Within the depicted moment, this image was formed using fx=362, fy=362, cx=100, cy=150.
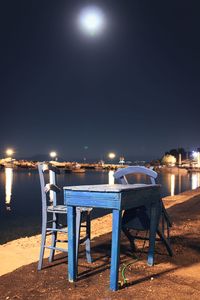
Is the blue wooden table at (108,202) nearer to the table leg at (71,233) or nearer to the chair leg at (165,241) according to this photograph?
the table leg at (71,233)

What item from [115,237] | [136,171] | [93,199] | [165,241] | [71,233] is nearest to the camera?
[115,237]

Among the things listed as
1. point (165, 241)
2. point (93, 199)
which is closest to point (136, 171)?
point (165, 241)

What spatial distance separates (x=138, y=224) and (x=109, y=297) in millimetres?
1732

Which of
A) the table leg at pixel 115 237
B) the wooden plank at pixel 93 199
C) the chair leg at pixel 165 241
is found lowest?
the chair leg at pixel 165 241

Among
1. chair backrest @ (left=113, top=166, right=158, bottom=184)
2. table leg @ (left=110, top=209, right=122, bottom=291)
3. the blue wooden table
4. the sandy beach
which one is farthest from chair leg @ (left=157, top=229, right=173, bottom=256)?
table leg @ (left=110, top=209, right=122, bottom=291)

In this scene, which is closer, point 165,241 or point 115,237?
point 115,237

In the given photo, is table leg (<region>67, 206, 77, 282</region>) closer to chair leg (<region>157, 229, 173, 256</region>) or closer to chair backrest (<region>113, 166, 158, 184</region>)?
chair backrest (<region>113, 166, 158, 184</region>)

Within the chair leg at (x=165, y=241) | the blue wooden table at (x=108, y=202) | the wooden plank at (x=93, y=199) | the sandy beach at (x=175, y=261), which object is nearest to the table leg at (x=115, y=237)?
the blue wooden table at (x=108, y=202)

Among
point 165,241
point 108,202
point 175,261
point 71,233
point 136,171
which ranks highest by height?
point 136,171

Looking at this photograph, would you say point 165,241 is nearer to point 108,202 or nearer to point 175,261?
point 175,261

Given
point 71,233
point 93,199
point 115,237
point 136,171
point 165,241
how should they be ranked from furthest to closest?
point 165,241 < point 136,171 < point 71,233 < point 93,199 < point 115,237

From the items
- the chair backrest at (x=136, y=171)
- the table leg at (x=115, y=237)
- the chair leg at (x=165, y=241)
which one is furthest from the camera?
the chair leg at (x=165, y=241)

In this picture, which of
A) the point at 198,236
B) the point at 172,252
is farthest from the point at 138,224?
the point at 198,236

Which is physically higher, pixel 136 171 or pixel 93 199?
pixel 136 171
